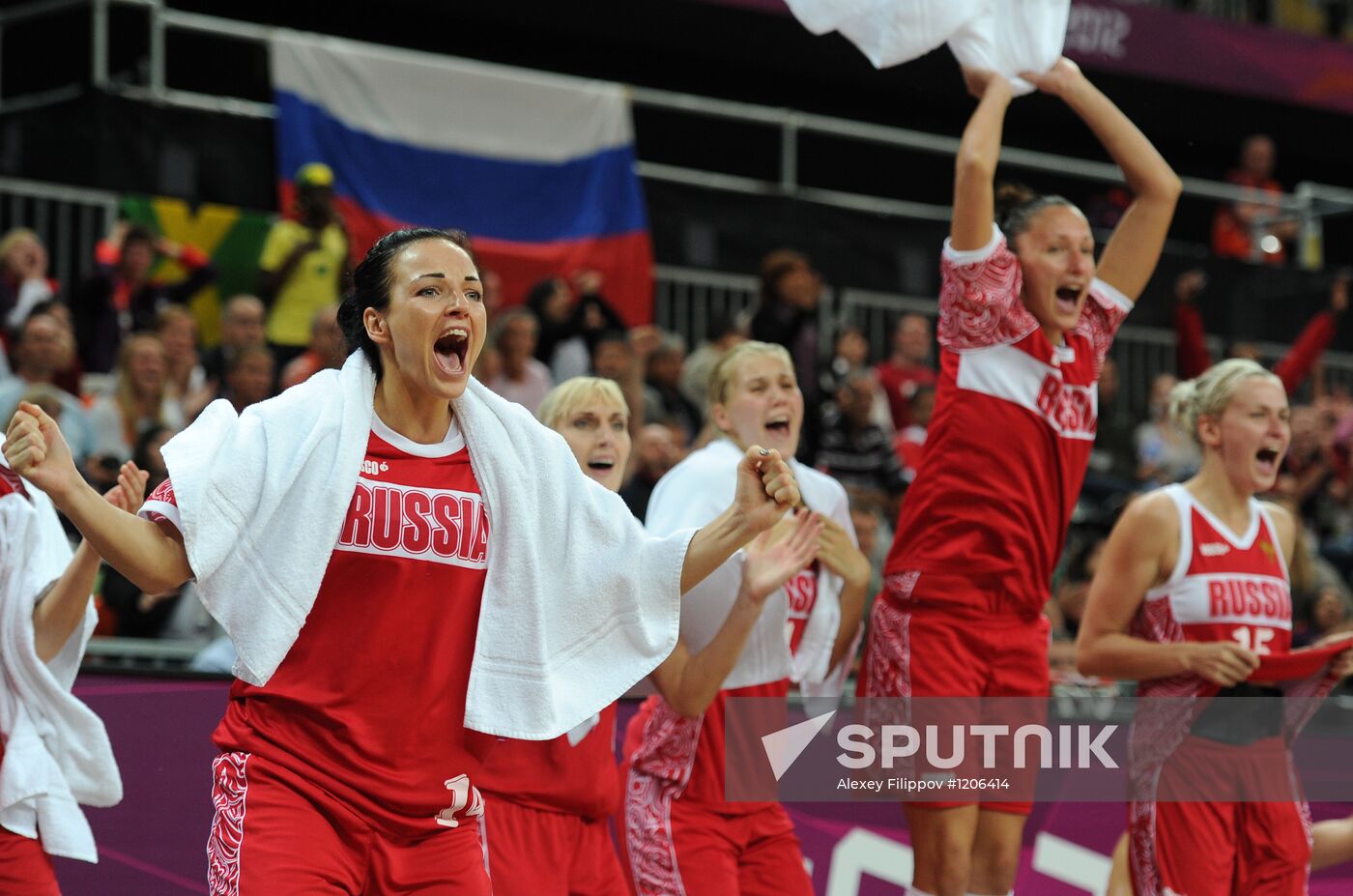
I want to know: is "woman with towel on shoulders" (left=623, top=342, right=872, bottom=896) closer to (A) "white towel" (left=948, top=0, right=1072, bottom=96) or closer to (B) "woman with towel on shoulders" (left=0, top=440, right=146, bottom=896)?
(A) "white towel" (left=948, top=0, right=1072, bottom=96)

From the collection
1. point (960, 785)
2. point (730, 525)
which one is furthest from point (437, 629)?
point (960, 785)

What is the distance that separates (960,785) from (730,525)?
167 cm

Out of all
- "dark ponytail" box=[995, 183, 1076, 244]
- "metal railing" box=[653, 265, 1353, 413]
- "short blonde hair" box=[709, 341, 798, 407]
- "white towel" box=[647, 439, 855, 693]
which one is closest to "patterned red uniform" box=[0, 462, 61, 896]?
"white towel" box=[647, 439, 855, 693]

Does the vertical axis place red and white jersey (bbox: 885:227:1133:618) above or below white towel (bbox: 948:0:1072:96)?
below

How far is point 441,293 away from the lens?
4.27 metres

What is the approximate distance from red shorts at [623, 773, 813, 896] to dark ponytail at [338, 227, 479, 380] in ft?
6.08

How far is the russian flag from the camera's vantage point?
→ 37.5ft

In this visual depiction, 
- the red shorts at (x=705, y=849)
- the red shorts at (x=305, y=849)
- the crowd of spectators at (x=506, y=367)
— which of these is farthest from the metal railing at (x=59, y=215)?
the red shorts at (x=305, y=849)

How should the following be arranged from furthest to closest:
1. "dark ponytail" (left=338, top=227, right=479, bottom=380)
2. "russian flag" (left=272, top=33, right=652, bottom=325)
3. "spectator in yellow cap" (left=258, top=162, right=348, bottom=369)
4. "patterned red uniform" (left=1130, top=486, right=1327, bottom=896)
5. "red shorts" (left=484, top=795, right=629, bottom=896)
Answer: "russian flag" (left=272, top=33, right=652, bottom=325)
"spectator in yellow cap" (left=258, top=162, right=348, bottom=369)
"patterned red uniform" (left=1130, top=486, right=1327, bottom=896)
"red shorts" (left=484, top=795, right=629, bottom=896)
"dark ponytail" (left=338, top=227, right=479, bottom=380)

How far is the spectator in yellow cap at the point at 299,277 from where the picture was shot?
10.1 meters

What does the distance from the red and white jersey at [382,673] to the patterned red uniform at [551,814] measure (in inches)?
32.4

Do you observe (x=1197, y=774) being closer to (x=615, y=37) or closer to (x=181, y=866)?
(x=181, y=866)

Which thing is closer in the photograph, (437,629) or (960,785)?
(437,629)

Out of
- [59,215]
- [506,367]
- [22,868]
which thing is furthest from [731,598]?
[59,215]
